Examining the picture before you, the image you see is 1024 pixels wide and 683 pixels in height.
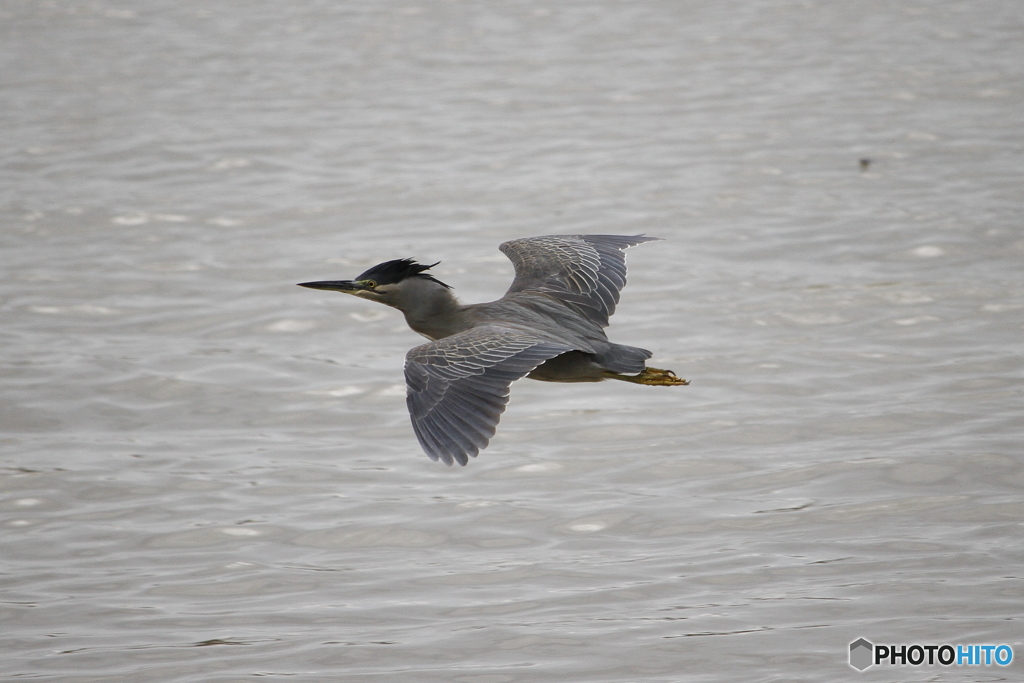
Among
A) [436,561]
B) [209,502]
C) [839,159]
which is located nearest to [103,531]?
[209,502]

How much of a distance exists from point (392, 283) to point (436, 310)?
11.0 inches

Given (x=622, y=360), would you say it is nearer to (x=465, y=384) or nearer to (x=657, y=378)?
(x=657, y=378)

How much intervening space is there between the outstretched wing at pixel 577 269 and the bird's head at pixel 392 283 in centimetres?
63

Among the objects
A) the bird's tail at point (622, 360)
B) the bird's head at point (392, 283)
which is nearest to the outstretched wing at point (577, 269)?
the bird's head at point (392, 283)

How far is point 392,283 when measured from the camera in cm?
720

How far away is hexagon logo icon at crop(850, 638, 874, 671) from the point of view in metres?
5.62

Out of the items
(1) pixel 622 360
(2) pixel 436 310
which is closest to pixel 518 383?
(2) pixel 436 310

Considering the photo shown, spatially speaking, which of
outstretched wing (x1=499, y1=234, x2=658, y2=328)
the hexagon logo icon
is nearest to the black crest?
outstretched wing (x1=499, y1=234, x2=658, y2=328)

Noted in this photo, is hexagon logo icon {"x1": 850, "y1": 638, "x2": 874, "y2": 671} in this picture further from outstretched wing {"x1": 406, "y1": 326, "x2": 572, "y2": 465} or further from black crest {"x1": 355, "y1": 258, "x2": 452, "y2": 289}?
black crest {"x1": 355, "y1": 258, "x2": 452, "y2": 289}

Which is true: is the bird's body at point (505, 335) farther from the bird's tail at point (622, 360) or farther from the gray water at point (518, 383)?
the gray water at point (518, 383)

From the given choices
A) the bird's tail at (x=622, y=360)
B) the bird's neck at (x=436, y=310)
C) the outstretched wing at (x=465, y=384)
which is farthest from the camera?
the bird's neck at (x=436, y=310)

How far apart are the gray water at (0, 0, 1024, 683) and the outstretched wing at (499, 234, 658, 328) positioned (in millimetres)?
1056

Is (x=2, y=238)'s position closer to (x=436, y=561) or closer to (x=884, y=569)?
(x=436, y=561)

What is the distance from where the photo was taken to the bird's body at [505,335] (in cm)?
595
